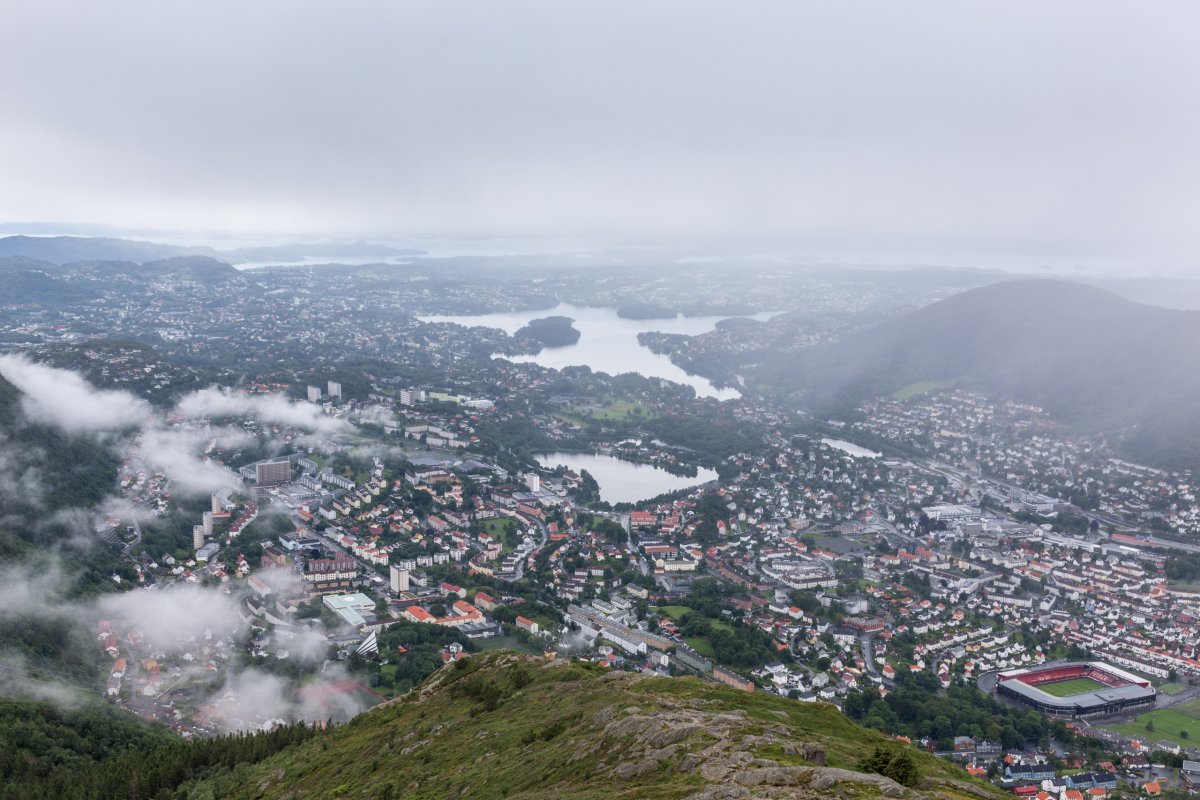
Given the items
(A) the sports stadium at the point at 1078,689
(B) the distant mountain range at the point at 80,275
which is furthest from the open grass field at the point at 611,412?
(B) the distant mountain range at the point at 80,275

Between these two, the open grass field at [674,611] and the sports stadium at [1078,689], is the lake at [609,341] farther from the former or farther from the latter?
the sports stadium at [1078,689]

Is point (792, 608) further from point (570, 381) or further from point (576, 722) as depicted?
point (570, 381)

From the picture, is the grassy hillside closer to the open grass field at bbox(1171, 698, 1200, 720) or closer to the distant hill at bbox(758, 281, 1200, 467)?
the open grass field at bbox(1171, 698, 1200, 720)

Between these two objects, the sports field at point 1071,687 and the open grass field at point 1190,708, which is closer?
the open grass field at point 1190,708

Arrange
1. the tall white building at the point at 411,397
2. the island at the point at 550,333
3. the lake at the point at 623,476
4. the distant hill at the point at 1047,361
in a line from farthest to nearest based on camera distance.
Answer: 1. the island at the point at 550,333
2. the tall white building at the point at 411,397
3. the distant hill at the point at 1047,361
4. the lake at the point at 623,476

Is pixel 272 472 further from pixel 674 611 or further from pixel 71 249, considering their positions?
pixel 71 249

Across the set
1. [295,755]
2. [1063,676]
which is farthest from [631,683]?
[1063,676]
